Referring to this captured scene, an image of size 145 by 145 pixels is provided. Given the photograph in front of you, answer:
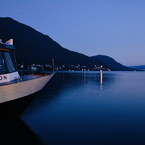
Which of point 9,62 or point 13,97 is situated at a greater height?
point 9,62

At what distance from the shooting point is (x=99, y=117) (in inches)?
455

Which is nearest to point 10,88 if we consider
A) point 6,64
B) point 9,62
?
point 6,64

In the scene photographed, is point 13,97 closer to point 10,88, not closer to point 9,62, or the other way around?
point 10,88

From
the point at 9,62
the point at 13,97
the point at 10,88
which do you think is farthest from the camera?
the point at 9,62

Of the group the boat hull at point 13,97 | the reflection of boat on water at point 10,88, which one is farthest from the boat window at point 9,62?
the boat hull at point 13,97

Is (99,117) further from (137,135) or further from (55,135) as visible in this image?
(55,135)

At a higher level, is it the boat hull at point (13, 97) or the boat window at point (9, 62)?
the boat window at point (9, 62)

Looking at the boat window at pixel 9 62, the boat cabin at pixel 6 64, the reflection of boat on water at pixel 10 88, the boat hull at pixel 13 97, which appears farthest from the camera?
the boat window at pixel 9 62

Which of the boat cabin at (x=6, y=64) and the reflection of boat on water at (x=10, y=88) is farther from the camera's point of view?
the boat cabin at (x=6, y=64)

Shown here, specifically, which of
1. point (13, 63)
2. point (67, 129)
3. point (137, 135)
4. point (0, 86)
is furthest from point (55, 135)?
point (13, 63)

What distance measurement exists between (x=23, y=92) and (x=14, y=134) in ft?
7.92

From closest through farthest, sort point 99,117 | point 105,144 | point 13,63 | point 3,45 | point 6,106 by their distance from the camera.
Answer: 1. point 105,144
2. point 6,106
3. point 3,45
4. point 13,63
5. point 99,117

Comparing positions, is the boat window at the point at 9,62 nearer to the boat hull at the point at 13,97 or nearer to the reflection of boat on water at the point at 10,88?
the reflection of boat on water at the point at 10,88

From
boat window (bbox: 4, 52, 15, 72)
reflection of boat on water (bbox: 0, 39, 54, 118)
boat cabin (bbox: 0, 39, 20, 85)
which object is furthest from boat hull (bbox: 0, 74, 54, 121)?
boat window (bbox: 4, 52, 15, 72)
